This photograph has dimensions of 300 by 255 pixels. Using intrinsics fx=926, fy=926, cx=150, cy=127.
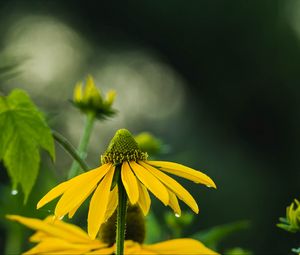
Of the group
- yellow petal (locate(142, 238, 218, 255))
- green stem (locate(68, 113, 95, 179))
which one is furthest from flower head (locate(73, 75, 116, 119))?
yellow petal (locate(142, 238, 218, 255))

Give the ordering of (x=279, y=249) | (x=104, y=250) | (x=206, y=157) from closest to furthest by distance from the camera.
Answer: (x=104, y=250), (x=279, y=249), (x=206, y=157)

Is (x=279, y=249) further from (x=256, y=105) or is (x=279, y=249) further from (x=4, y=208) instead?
(x=4, y=208)

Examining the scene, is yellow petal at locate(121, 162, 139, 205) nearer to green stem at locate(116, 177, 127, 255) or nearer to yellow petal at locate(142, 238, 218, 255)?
green stem at locate(116, 177, 127, 255)

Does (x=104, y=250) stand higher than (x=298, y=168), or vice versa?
(x=298, y=168)

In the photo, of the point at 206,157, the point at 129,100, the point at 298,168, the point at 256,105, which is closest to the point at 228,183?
the point at 206,157

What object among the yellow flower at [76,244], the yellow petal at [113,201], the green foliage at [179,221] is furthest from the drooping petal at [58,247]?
the green foliage at [179,221]

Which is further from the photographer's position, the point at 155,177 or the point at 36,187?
the point at 36,187

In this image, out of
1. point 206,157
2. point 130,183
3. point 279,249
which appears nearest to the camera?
point 130,183
